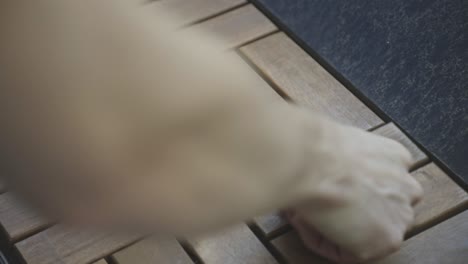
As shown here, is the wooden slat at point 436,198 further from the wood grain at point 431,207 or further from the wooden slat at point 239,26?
the wooden slat at point 239,26

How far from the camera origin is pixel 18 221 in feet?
3.19

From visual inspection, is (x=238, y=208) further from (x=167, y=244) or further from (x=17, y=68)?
(x=167, y=244)

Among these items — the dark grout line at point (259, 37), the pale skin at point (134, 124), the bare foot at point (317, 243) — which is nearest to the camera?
the pale skin at point (134, 124)

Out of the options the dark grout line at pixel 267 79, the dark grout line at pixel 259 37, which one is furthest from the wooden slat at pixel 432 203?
the dark grout line at pixel 259 37

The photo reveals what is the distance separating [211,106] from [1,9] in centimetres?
12

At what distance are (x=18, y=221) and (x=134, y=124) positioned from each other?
2.11ft

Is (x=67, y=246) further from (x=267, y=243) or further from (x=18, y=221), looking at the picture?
(x=267, y=243)

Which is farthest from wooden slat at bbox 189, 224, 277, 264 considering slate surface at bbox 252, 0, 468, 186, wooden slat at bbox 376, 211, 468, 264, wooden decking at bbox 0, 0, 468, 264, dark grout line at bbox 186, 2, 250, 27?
dark grout line at bbox 186, 2, 250, 27

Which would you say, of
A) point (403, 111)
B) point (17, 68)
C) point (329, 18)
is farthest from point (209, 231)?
point (329, 18)

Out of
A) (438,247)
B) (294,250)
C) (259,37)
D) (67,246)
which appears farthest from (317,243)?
(259,37)

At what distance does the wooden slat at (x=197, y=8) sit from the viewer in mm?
1217

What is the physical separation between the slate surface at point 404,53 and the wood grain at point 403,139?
15mm

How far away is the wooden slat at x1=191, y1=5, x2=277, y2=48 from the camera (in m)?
1.18

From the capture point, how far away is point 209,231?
1.47 feet
